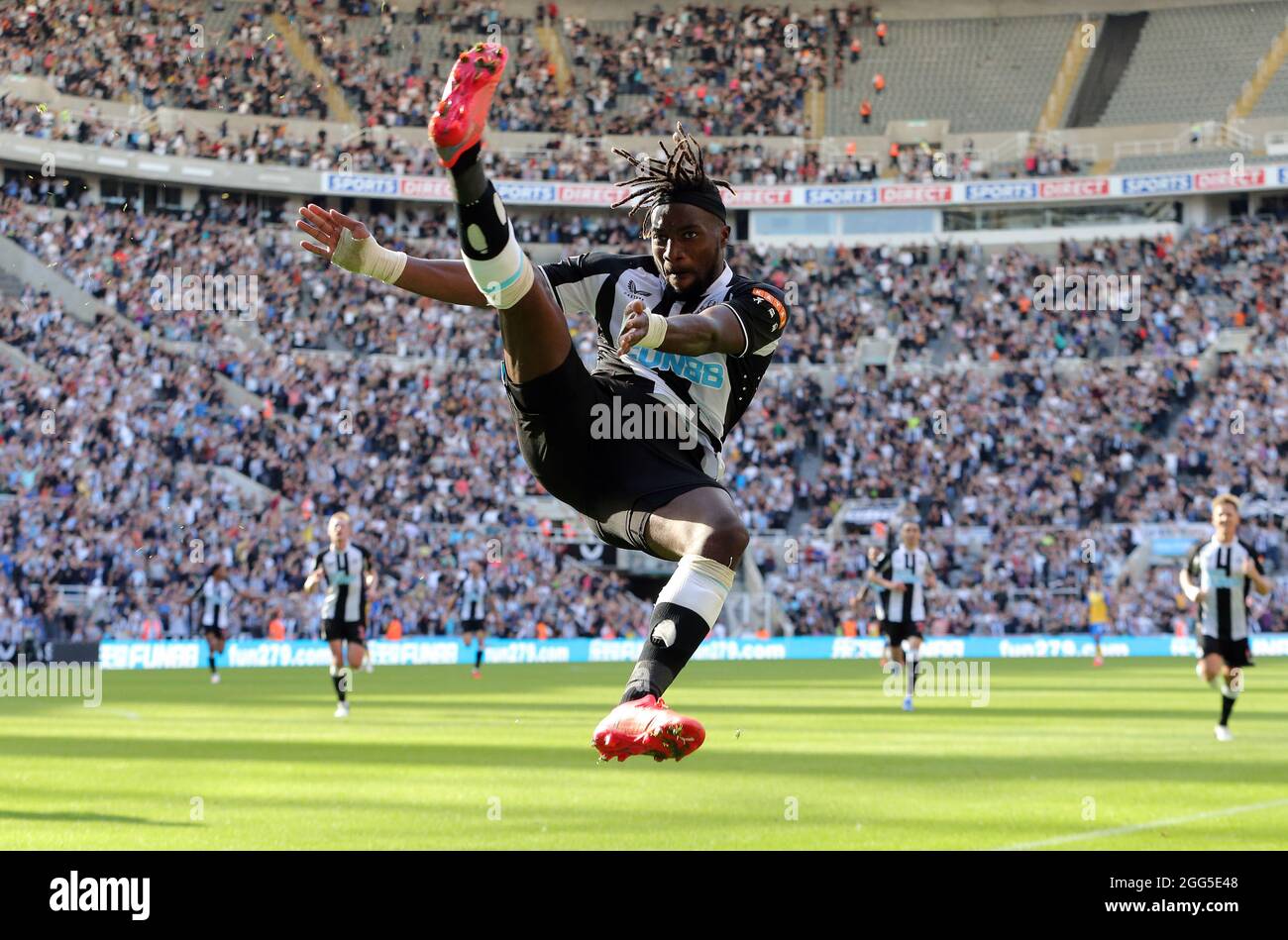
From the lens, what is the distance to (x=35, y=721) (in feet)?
63.8

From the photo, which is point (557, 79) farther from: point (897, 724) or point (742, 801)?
point (742, 801)

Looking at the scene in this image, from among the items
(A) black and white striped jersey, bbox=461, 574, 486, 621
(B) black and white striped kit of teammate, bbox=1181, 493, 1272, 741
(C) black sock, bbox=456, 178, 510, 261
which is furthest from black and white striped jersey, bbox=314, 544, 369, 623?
(C) black sock, bbox=456, 178, 510, 261

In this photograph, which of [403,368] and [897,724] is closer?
[897,724]

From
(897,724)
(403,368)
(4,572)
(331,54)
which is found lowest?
(897,724)

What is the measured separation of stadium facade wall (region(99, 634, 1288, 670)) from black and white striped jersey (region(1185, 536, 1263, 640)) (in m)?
19.4

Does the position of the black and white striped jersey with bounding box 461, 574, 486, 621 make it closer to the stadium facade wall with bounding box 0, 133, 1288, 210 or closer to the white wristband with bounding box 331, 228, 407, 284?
the stadium facade wall with bounding box 0, 133, 1288, 210

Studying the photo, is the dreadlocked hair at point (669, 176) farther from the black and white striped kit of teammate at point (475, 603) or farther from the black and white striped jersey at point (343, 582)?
the black and white striped kit of teammate at point (475, 603)

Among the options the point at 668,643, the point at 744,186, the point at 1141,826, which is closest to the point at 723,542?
the point at 668,643

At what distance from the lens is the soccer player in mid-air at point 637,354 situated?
5.34 m

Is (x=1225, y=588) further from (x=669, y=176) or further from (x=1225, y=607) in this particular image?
(x=669, y=176)

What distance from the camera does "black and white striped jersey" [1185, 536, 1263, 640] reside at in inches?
650

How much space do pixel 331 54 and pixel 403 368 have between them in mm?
13145
